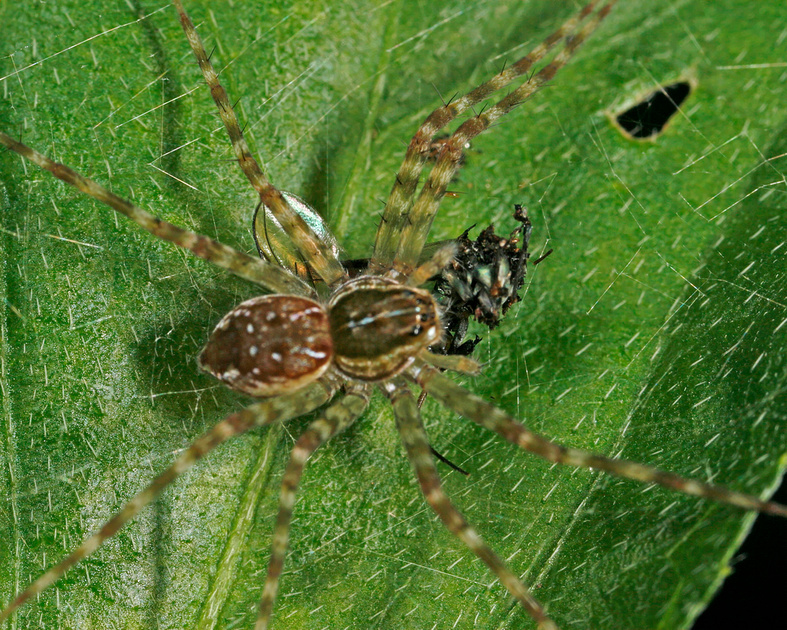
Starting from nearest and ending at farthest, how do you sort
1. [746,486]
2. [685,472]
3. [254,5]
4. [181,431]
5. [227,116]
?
[746,486], [685,472], [181,431], [227,116], [254,5]

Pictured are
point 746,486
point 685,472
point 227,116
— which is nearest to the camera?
point 746,486

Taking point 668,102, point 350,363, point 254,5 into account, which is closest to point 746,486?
point 350,363

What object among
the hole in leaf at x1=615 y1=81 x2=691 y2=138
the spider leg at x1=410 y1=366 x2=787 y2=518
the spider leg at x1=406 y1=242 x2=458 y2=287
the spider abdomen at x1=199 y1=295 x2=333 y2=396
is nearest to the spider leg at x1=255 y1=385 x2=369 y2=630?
the spider abdomen at x1=199 y1=295 x2=333 y2=396

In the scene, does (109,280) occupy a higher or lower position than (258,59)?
lower

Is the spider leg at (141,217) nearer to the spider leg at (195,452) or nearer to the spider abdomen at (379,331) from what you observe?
the spider abdomen at (379,331)

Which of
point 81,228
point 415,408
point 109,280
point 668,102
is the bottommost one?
point 415,408

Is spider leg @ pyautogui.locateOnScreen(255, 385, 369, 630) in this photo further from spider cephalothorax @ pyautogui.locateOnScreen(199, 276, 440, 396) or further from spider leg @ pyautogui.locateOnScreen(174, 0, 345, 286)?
spider leg @ pyautogui.locateOnScreen(174, 0, 345, 286)

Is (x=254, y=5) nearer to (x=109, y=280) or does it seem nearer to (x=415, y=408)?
(x=109, y=280)

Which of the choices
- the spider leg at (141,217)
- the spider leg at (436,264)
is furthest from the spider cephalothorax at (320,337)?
the spider leg at (141,217)
